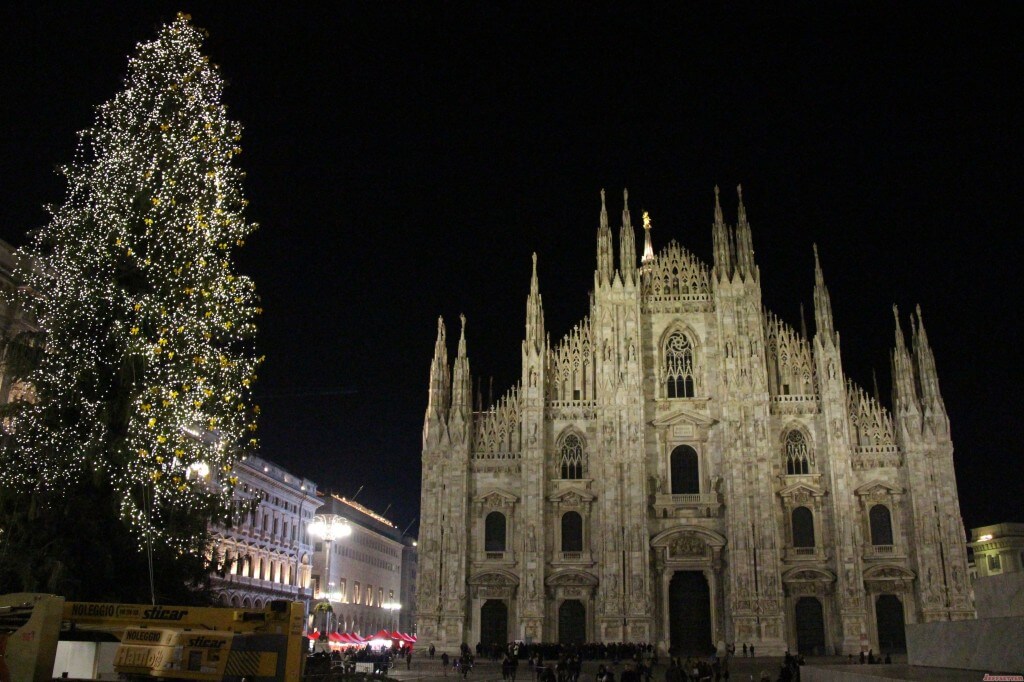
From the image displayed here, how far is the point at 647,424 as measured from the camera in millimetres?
46906

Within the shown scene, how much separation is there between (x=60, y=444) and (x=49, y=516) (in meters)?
1.58

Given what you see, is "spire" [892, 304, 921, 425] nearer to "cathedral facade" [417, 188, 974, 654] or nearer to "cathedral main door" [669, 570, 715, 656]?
"cathedral facade" [417, 188, 974, 654]

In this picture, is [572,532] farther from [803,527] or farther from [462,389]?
[803,527]

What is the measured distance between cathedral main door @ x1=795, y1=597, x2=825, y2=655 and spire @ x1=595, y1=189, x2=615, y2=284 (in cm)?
1899

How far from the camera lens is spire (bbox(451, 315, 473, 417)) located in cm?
4725

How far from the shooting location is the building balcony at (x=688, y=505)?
45.2 metres

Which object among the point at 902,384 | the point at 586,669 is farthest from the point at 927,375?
the point at 586,669

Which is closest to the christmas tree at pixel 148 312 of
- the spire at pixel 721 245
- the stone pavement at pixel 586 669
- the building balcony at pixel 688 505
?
the stone pavement at pixel 586 669

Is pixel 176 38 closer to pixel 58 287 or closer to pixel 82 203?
pixel 82 203

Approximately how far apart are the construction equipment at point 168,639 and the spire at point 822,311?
36798 mm

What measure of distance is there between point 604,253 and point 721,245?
6283mm

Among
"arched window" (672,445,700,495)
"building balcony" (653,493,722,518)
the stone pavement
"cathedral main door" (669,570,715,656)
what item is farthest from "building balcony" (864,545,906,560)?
"arched window" (672,445,700,495)

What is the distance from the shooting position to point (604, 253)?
4875 cm

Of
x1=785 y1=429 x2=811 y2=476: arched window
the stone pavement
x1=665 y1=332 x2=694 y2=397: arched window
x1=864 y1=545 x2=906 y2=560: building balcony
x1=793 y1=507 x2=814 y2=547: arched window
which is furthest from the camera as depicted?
x1=665 y1=332 x2=694 y2=397: arched window
